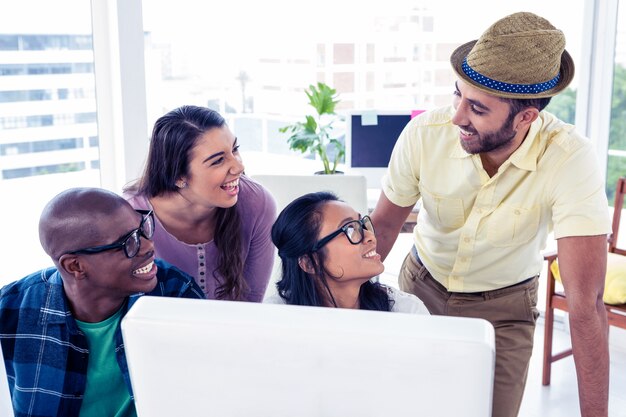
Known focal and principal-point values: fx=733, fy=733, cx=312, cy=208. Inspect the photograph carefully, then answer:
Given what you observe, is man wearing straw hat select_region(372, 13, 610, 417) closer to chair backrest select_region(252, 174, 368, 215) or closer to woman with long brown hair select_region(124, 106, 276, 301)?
chair backrest select_region(252, 174, 368, 215)

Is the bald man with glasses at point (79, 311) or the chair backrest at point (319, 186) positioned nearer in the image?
the bald man with glasses at point (79, 311)

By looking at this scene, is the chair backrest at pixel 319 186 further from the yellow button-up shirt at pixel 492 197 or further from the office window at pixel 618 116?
the office window at pixel 618 116

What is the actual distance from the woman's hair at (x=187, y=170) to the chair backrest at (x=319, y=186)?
365mm

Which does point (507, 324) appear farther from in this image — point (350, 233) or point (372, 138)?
point (372, 138)

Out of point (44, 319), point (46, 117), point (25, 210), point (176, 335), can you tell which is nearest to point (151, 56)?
point (46, 117)

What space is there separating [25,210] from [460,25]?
2589 millimetres

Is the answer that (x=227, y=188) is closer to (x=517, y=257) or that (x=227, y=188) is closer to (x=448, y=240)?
(x=448, y=240)

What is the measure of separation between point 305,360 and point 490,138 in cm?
119

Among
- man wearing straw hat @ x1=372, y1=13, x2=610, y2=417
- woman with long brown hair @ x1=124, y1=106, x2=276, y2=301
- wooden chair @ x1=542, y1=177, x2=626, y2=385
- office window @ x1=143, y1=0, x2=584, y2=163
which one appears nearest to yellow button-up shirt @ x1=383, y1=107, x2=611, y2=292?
man wearing straw hat @ x1=372, y1=13, x2=610, y2=417

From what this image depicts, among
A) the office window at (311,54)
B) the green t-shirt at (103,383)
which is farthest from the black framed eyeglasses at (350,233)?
the office window at (311,54)

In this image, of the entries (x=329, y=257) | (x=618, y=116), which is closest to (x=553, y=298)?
(x=618, y=116)

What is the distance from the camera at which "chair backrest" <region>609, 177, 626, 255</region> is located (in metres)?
3.08

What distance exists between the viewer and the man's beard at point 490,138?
1.70 meters

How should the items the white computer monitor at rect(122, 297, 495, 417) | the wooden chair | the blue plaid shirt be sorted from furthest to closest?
the wooden chair < the blue plaid shirt < the white computer monitor at rect(122, 297, 495, 417)
